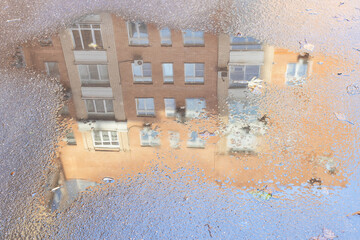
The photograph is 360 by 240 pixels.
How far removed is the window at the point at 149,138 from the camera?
472 centimetres

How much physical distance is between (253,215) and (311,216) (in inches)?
25.2

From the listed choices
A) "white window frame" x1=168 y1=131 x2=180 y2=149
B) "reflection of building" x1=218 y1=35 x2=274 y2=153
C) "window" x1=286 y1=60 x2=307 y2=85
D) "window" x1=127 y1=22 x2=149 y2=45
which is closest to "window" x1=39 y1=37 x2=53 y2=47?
"window" x1=127 y1=22 x2=149 y2=45

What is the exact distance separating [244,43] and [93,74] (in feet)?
10.2

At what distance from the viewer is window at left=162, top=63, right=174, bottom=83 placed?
6.06 metres

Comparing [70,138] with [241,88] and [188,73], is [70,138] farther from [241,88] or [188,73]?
[241,88]

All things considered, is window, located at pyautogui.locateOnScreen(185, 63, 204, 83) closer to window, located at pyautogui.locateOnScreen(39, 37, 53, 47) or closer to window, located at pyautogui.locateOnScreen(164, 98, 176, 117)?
window, located at pyautogui.locateOnScreen(164, 98, 176, 117)

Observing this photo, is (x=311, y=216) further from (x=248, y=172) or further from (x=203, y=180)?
(x=203, y=180)

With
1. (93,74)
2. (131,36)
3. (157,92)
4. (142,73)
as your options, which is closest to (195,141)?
(157,92)

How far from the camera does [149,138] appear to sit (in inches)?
190

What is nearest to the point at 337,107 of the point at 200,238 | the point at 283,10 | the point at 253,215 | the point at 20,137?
the point at 253,215

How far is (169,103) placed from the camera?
554 cm

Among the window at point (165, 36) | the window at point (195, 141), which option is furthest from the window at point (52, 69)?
the window at point (195, 141)

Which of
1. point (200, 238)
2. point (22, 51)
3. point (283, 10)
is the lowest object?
point (200, 238)

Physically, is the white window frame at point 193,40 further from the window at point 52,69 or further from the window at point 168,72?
the window at point 52,69
